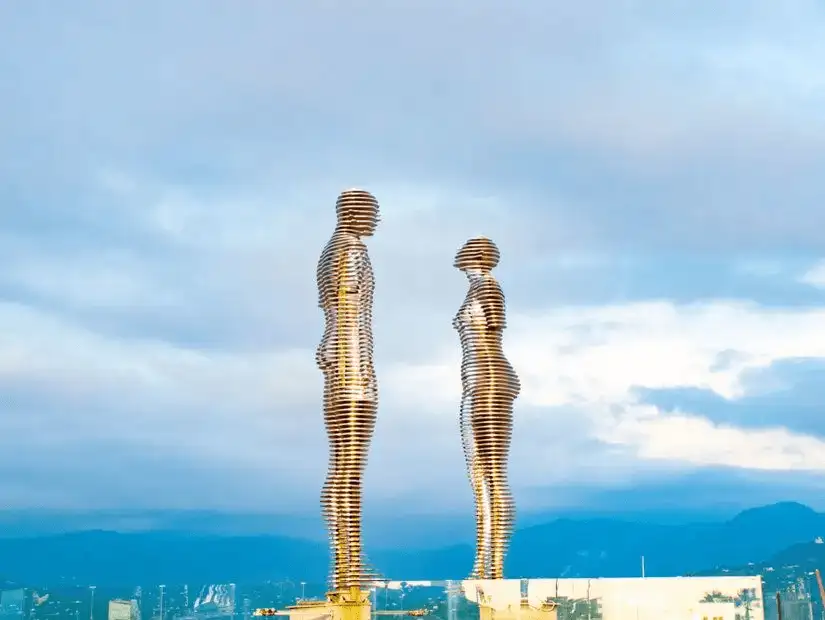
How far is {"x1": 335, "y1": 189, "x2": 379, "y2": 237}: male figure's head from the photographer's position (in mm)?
20547

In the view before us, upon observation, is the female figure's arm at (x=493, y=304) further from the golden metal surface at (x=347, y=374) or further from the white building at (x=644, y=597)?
the white building at (x=644, y=597)

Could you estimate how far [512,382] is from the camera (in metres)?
21.9

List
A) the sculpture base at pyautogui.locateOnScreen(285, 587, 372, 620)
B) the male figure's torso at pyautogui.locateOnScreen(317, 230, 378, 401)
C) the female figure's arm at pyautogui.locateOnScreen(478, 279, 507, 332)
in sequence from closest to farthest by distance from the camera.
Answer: the sculpture base at pyautogui.locateOnScreen(285, 587, 372, 620)
the male figure's torso at pyautogui.locateOnScreen(317, 230, 378, 401)
the female figure's arm at pyautogui.locateOnScreen(478, 279, 507, 332)

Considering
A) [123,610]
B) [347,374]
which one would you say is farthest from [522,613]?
[123,610]

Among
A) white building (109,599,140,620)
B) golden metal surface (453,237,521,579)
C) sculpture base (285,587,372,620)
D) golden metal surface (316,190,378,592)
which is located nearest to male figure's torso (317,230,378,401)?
golden metal surface (316,190,378,592)

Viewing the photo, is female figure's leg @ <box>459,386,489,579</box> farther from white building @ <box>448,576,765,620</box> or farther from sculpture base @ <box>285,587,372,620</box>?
sculpture base @ <box>285,587,372,620</box>

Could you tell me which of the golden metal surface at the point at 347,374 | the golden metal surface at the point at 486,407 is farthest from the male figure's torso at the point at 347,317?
the golden metal surface at the point at 486,407

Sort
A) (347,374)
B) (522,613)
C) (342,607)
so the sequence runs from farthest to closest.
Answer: (347,374) < (522,613) < (342,607)

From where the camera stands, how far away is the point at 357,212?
20578 millimetres

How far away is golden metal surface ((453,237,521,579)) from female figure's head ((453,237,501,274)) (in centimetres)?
2

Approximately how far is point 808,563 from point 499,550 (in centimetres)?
472

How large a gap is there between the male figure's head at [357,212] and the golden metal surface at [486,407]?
7.78 ft

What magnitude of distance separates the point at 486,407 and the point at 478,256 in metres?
2.62

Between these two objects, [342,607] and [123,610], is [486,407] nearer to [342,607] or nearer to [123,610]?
[342,607]
